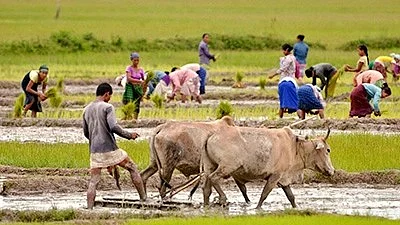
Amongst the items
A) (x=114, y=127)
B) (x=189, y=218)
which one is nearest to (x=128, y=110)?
(x=114, y=127)

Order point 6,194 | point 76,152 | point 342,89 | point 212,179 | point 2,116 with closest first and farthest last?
point 212,179, point 6,194, point 76,152, point 2,116, point 342,89

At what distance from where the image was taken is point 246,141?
13.1 m

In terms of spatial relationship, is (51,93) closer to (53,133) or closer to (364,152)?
(53,133)

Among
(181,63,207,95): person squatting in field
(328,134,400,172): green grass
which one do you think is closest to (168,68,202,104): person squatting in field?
(181,63,207,95): person squatting in field

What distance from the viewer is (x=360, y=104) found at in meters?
21.3

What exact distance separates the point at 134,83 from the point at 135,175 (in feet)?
24.6

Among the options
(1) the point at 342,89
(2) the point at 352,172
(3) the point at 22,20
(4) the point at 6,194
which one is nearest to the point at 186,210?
(4) the point at 6,194

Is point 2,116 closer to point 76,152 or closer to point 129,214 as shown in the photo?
point 76,152

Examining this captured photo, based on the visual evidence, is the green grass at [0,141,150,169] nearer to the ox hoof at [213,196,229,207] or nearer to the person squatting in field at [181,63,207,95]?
the ox hoof at [213,196,229,207]

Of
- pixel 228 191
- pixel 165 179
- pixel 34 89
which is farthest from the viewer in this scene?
pixel 34 89

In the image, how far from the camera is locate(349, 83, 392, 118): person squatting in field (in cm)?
2073

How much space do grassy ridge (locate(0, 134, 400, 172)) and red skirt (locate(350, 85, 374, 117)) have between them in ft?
7.35

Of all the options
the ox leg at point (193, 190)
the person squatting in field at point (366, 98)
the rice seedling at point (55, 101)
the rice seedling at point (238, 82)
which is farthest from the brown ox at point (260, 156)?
the rice seedling at point (238, 82)

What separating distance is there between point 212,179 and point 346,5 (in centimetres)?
6865
